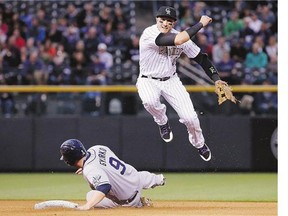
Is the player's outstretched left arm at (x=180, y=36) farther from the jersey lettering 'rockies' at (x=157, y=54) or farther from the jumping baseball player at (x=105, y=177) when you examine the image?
the jumping baseball player at (x=105, y=177)

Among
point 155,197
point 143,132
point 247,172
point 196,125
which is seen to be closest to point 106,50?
point 143,132

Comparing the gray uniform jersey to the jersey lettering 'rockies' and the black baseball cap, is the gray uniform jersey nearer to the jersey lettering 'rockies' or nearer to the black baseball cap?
the jersey lettering 'rockies'

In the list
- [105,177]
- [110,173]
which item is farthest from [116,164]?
[105,177]

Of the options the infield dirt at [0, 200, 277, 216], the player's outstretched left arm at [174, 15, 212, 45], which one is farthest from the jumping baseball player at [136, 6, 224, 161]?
the player's outstretched left arm at [174, 15, 212, 45]

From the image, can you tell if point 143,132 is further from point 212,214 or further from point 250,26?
point 212,214

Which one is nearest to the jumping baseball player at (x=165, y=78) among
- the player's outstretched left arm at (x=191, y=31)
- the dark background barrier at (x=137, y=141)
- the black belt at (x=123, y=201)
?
the player's outstretched left arm at (x=191, y=31)

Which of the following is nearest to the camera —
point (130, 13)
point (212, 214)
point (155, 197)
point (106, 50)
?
point (212, 214)
